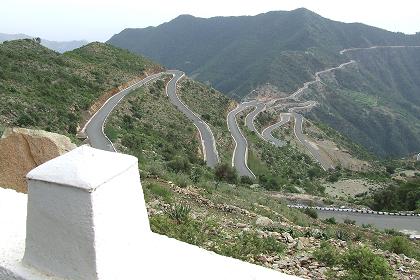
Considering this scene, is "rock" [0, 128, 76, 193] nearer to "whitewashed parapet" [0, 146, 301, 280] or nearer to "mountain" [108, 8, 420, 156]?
"whitewashed parapet" [0, 146, 301, 280]

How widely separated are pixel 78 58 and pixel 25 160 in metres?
47.1

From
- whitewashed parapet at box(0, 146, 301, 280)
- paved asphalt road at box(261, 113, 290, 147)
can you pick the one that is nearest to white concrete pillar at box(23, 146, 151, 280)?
whitewashed parapet at box(0, 146, 301, 280)

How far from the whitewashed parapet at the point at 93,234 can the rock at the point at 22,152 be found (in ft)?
14.1

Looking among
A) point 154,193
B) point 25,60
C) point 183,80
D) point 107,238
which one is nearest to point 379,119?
point 183,80

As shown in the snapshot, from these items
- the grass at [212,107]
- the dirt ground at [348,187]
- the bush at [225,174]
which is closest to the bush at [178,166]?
the bush at [225,174]

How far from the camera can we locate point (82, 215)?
163 inches

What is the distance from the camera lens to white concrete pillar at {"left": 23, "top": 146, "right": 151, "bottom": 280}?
4.14 m

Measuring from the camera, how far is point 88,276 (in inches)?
166

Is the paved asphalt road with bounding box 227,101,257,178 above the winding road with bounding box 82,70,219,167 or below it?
below

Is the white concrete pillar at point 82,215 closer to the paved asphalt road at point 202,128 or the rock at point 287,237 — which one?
the rock at point 287,237

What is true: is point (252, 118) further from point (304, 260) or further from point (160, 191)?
point (304, 260)

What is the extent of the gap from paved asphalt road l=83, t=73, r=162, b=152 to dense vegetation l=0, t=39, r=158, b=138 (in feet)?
3.53

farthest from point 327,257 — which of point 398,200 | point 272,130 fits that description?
point 272,130

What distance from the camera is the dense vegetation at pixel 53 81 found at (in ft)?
104
